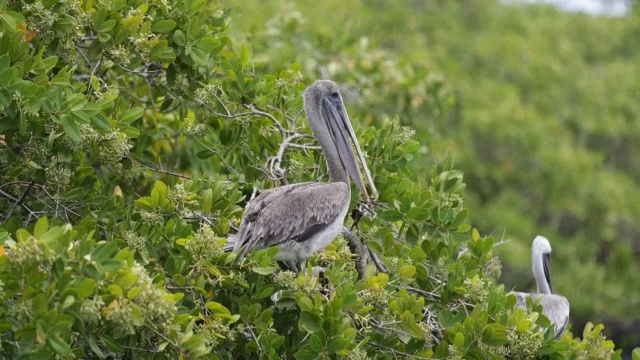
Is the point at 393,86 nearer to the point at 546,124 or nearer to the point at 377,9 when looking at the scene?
the point at 546,124

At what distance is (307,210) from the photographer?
626cm

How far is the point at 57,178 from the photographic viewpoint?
584cm

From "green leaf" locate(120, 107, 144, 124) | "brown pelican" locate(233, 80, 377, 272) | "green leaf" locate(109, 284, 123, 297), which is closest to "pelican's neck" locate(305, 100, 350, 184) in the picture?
"brown pelican" locate(233, 80, 377, 272)

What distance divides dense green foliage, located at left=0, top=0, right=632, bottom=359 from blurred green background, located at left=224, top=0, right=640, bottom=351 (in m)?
5.92

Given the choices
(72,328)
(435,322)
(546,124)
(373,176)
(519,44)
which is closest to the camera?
(72,328)

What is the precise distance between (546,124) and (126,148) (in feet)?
48.3

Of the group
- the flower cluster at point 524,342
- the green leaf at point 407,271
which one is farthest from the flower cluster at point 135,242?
the flower cluster at point 524,342

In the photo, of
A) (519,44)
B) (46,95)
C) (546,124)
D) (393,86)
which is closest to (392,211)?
(46,95)

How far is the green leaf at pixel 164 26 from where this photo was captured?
6637mm

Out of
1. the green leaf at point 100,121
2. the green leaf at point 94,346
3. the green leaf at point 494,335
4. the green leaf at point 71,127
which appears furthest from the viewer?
the green leaf at point 494,335

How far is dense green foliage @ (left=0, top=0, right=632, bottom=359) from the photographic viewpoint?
15.1ft

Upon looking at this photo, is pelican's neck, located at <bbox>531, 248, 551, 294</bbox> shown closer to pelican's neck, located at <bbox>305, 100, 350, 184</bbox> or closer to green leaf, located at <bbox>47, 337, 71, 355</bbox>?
pelican's neck, located at <bbox>305, 100, 350, 184</bbox>

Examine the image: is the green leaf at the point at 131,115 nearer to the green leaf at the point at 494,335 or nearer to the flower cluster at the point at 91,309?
the flower cluster at the point at 91,309

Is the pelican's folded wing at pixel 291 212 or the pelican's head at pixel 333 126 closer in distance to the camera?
the pelican's folded wing at pixel 291 212
